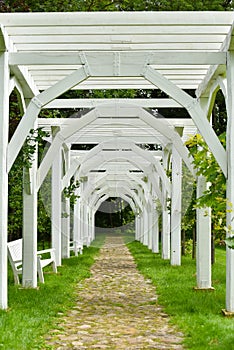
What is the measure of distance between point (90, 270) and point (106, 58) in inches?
282

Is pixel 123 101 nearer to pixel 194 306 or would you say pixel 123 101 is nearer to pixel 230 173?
pixel 230 173

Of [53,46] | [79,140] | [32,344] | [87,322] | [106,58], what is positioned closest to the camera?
[32,344]

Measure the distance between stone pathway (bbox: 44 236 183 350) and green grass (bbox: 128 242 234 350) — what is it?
136 millimetres

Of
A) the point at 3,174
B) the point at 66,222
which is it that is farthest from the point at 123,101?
the point at 66,222

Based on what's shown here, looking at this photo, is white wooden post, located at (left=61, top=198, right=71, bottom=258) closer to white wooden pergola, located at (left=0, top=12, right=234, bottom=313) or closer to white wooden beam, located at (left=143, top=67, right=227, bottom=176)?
white wooden pergola, located at (left=0, top=12, right=234, bottom=313)

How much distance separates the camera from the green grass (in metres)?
5.93

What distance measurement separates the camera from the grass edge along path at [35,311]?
5891mm

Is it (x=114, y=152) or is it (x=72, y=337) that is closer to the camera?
(x=72, y=337)

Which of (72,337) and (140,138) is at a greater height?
(140,138)

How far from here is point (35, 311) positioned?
24.6ft

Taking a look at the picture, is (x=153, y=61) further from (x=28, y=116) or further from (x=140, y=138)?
(x=140, y=138)

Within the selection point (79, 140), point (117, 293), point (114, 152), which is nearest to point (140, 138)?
point (79, 140)

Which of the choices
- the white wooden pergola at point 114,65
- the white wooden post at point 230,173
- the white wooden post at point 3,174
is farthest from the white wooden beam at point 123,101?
the white wooden post at point 230,173

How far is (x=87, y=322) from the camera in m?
7.19
